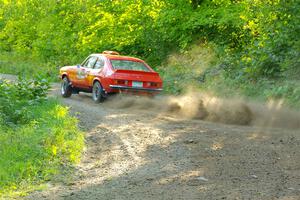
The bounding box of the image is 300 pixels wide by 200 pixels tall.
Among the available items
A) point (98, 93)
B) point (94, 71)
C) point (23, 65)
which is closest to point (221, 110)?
point (98, 93)

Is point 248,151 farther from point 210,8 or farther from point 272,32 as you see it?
point 210,8

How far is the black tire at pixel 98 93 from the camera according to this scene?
1523 centimetres

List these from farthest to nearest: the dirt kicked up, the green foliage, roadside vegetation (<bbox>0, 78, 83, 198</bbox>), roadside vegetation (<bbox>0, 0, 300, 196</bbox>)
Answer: the dirt kicked up → the green foliage → roadside vegetation (<bbox>0, 0, 300, 196</bbox>) → roadside vegetation (<bbox>0, 78, 83, 198</bbox>)

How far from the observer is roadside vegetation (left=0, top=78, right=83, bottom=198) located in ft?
21.5

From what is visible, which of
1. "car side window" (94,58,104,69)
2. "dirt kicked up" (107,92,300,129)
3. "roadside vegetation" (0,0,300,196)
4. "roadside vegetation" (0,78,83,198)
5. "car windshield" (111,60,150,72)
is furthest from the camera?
"car side window" (94,58,104,69)

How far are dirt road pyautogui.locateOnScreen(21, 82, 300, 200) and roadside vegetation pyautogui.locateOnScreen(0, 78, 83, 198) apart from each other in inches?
11.7

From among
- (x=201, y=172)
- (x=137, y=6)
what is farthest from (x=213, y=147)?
(x=137, y=6)

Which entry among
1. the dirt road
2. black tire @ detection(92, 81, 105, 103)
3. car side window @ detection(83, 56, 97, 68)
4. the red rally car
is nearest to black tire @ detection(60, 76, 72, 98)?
the red rally car

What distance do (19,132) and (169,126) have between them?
10.7 feet

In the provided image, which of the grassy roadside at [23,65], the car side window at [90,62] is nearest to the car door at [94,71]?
the car side window at [90,62]

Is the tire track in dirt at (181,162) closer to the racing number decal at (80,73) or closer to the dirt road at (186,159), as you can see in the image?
the dirt road at (186,159)

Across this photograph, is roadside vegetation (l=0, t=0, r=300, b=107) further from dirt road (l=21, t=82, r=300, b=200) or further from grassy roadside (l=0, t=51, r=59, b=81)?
dirt road (l=21, t=82, r=300, b=200)

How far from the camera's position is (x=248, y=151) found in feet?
26.2

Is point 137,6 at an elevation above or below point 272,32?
above
